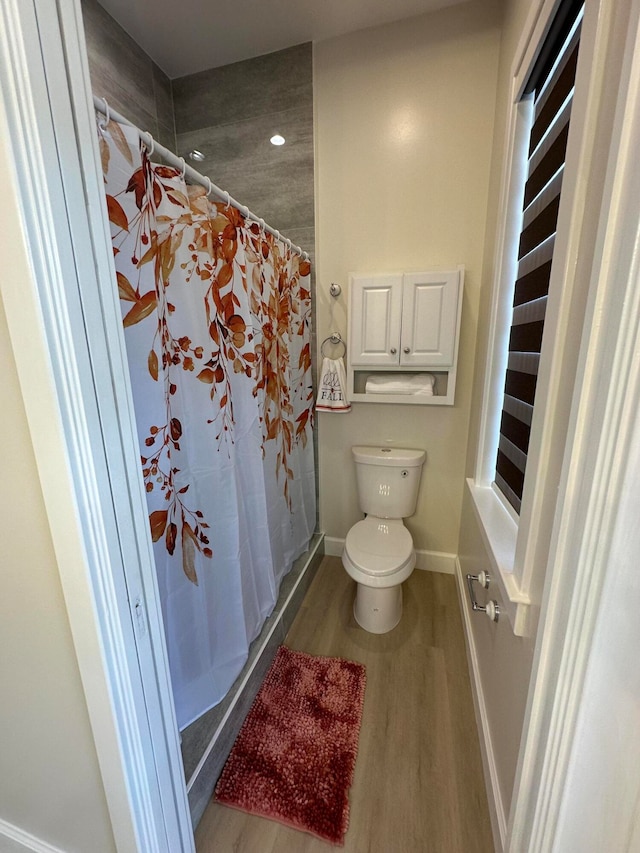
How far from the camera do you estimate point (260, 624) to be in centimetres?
157

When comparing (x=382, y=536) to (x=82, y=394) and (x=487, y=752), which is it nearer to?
(x=487, y=752)

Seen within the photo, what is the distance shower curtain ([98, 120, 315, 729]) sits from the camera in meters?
0.94

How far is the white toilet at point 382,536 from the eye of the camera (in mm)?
1623

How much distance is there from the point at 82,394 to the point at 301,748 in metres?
1.38

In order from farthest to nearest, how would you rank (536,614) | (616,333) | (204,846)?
(204,846) → (536,614) → (616,333)

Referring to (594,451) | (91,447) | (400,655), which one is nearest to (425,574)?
(400,655)

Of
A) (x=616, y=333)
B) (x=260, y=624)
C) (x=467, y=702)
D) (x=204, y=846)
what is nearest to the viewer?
(x=616, y=333)

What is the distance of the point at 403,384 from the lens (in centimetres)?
190

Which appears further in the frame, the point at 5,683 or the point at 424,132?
the point at 424,132

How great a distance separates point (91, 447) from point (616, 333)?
0.79 metres

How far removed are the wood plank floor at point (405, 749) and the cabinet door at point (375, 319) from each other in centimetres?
135

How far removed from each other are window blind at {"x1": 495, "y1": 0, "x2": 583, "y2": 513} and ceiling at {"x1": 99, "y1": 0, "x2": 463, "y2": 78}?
0.97 meters

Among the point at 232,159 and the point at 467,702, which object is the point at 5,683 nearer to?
the point at 467,702

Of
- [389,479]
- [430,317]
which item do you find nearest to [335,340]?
[430,317]
